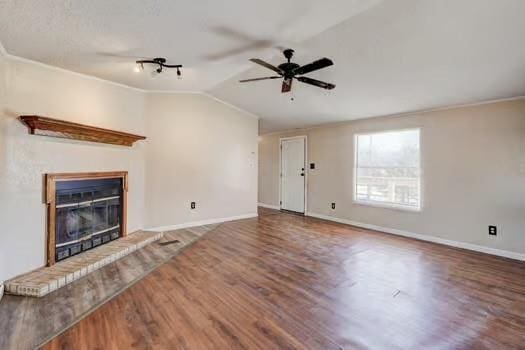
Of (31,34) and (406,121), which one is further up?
(31,34)

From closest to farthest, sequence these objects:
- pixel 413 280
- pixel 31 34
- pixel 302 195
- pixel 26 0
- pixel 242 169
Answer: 1. pixel 26 0
2. pixel 31 34
3. pixel 413 280
4. pixel 242 169
5. pixel 302 195

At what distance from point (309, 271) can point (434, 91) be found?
2948mm

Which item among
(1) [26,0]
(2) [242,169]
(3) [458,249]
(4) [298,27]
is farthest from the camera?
(2) [242,169]

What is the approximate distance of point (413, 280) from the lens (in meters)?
2.73

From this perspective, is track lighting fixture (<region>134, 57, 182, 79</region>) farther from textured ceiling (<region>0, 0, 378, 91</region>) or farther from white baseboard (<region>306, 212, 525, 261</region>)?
white baseboard (<region>306, 212, 525, 261</region>)

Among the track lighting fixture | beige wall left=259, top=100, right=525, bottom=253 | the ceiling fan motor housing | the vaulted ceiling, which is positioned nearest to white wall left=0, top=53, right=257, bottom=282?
the vaulted ceiling

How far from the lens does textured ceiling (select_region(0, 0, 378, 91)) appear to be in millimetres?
2025

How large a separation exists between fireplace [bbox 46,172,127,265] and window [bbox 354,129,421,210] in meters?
4.36

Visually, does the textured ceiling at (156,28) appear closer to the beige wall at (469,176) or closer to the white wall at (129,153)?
the white wall at (129,153)

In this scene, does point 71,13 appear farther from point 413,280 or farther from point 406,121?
point 406,121

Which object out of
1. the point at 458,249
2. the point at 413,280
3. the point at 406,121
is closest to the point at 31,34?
the point at 413,280

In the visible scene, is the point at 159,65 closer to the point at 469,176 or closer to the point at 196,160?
the point at 196,160

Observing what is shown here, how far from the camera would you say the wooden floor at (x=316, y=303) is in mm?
1774

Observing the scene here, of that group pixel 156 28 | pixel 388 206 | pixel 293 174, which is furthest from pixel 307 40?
pixel 293 174
